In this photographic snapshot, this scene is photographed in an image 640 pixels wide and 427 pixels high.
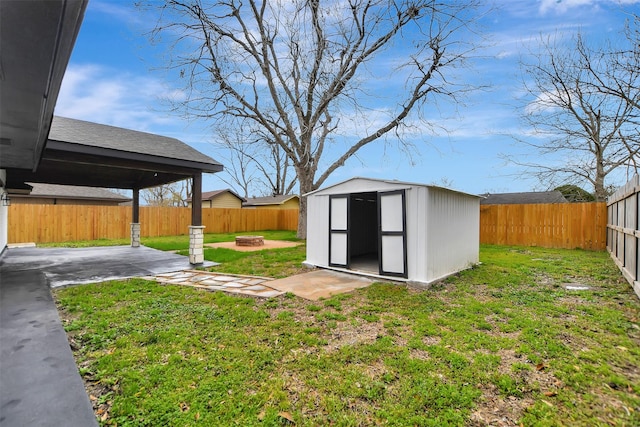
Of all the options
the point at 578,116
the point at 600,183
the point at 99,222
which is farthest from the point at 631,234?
the point at 99,222

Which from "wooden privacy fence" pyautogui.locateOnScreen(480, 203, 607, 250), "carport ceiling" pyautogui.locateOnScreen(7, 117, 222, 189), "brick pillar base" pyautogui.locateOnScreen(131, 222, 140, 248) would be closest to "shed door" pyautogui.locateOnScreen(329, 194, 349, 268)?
"carport ceiling" pyautogui.locateOnScreen(7, 117, 222, 189)

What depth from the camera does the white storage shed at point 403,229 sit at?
17.6ft

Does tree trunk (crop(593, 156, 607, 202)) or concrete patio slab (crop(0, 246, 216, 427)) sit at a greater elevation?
tree trunk (crop(593, 156, 607, 202))

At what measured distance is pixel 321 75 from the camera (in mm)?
12727

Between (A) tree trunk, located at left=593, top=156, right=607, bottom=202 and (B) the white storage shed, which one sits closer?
(B) the white storage shed

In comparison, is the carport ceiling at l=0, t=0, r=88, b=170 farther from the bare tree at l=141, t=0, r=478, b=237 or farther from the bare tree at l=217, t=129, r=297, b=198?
the bare tree at l=217, t=129, r=297, b=198

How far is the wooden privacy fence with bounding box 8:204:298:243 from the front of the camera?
41.2ft

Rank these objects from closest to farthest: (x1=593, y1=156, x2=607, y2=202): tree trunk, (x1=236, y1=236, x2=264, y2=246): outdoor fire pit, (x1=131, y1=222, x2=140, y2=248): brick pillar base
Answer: (x1=131, y1=222, x2=140, y2=248): brick pillar base → (x1=236, y1=236, x2=264, y2=246): outdoor fire pit → (x1=593, y1=156, x2=607, y2=202): tree trunk

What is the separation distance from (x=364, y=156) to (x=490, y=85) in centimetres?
570

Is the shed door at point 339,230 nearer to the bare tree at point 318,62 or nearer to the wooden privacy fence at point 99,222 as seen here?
the bare tree at point 318,62

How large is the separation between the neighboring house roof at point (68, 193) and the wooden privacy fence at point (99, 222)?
507 cm

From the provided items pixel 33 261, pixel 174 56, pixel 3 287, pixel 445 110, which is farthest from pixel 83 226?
pixel 445 110

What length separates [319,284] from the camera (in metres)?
5.65

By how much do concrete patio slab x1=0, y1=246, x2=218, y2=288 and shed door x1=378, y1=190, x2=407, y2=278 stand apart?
4.46 m
